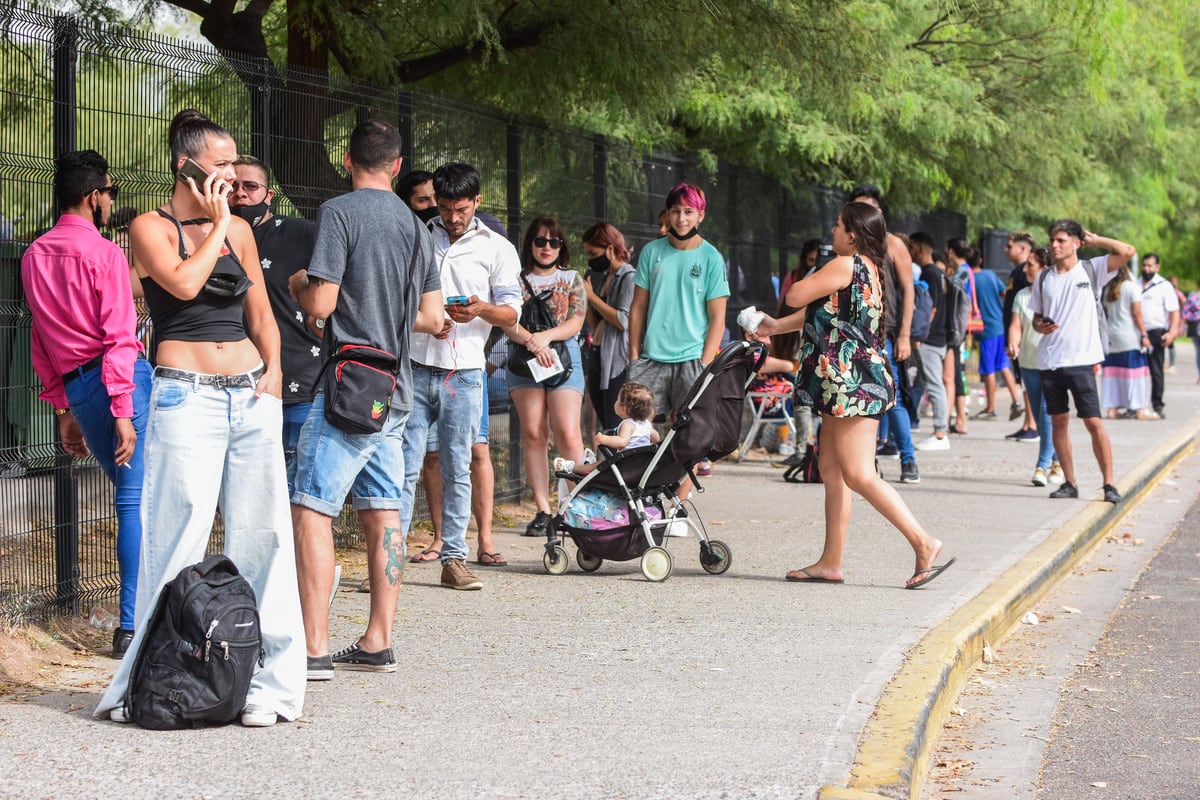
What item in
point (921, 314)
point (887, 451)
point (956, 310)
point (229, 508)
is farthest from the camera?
point (956, 310)

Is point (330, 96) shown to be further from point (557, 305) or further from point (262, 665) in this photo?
point (262, 665)

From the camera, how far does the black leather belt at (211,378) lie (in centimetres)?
516

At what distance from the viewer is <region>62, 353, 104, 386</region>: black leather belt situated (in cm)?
619

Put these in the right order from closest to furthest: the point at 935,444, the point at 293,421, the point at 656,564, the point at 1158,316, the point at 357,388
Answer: the point at 357,388 → the point at 293,421 → the point at 656,564 → the point at 935,444 → the point at 1158,316

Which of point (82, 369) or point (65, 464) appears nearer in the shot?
point (82, 369)

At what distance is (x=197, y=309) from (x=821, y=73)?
23.3ft

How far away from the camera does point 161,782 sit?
4.53m

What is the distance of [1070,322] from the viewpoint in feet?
38.3

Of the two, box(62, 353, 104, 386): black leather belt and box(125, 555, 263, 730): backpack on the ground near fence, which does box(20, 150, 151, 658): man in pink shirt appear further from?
box(125, 555, 263, 730): backpack on the ground near fence

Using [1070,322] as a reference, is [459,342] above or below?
below

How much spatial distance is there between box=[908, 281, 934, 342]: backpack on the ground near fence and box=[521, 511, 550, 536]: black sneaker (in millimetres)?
6271

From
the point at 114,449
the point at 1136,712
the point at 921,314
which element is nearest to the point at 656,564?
the point at 1136,712

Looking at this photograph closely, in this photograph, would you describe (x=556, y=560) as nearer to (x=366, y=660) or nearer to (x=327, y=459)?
(x=366, y=660)

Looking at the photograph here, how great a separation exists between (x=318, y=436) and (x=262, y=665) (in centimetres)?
90
